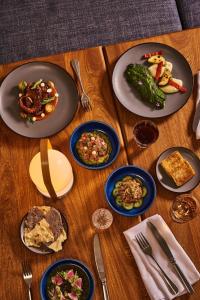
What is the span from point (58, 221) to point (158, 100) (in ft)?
2.20

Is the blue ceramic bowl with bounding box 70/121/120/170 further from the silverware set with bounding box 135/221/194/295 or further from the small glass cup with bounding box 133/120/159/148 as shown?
the silverware set with bounding box 135/221/194/295

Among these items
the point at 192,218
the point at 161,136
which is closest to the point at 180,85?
the point at 161,136

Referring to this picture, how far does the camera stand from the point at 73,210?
63.8 inches

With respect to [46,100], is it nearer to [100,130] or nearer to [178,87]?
[100,130]

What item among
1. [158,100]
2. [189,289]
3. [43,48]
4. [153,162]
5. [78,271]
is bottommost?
[189,289]

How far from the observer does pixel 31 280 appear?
1541mm

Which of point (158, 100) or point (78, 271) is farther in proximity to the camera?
point (158, 100)

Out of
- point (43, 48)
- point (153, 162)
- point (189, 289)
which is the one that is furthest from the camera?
point (43, 48)

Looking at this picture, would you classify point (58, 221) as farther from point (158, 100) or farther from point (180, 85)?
point (180, 85)

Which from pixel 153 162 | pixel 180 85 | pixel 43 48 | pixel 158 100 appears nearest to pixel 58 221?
pixel 153 162

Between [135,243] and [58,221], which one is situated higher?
[58,221]

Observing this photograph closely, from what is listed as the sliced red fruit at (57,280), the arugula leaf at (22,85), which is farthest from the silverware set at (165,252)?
the arugula leaf at (22,85)

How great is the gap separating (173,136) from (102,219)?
472 millimetres

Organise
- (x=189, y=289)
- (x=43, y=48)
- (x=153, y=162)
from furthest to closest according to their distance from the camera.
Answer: (x=43, y=48), (x=153, y=162), (x=189, y=289)
